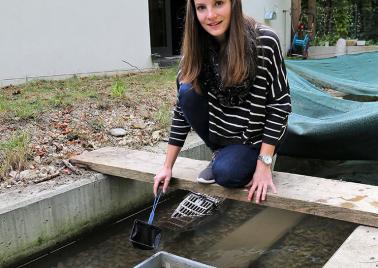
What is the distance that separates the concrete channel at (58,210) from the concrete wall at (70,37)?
281cm

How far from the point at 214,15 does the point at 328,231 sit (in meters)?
1.64

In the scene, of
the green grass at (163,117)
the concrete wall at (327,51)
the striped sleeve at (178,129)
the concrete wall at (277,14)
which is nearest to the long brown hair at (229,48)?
the striped sleeve at (178,129)

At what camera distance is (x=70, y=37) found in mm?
5824

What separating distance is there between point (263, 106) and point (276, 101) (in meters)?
0.06

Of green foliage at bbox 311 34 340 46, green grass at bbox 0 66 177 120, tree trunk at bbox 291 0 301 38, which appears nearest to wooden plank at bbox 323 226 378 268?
green grass at bbox 0 66 177 120

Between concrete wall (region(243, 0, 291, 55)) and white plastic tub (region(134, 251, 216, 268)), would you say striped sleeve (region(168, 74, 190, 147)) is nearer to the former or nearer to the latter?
white plastic tub (region(134, 251, 216, 268))

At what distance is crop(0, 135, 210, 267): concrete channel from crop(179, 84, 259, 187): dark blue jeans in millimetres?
870

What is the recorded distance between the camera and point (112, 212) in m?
2.91

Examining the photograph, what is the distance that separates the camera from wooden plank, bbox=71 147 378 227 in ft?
6.26

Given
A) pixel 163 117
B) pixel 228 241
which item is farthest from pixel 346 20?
pixel 228 241

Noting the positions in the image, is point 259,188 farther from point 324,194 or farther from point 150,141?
point 150,141

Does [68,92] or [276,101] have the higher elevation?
[276,101]

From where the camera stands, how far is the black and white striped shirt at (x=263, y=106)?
192 centimetres

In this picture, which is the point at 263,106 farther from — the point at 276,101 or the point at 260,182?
the point at 260,182
